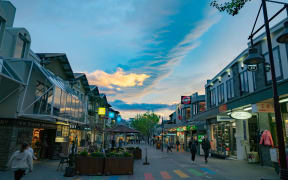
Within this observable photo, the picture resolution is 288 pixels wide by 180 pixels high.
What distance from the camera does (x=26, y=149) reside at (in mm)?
6816

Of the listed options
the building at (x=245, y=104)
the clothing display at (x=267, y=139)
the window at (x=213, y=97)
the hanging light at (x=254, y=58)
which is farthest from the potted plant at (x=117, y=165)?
the window at (x=213, y=97)

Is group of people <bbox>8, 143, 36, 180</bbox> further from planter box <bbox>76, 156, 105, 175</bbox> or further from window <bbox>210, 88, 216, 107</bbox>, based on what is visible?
window <bbox>210, 88, 216, 107</bbox>

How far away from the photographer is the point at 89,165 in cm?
1060

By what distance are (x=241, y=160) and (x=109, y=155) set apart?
38.2ft

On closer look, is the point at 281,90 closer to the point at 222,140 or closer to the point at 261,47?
the point at 261,47

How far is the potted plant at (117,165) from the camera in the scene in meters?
10.6

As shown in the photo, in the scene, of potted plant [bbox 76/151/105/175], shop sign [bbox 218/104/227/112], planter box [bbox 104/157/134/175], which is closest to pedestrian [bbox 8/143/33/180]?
potted plant [bbox 76/151/105/175]

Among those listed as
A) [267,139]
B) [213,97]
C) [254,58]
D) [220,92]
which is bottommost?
[267,139]

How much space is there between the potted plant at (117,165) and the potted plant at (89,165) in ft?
1.03

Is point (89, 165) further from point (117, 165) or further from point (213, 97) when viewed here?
point (213, 97)

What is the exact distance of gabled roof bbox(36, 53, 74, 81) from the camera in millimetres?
17891

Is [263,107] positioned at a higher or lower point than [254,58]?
lower

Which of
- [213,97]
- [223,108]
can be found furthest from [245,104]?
[213,97]

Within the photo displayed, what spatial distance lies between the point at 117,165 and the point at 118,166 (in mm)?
78
